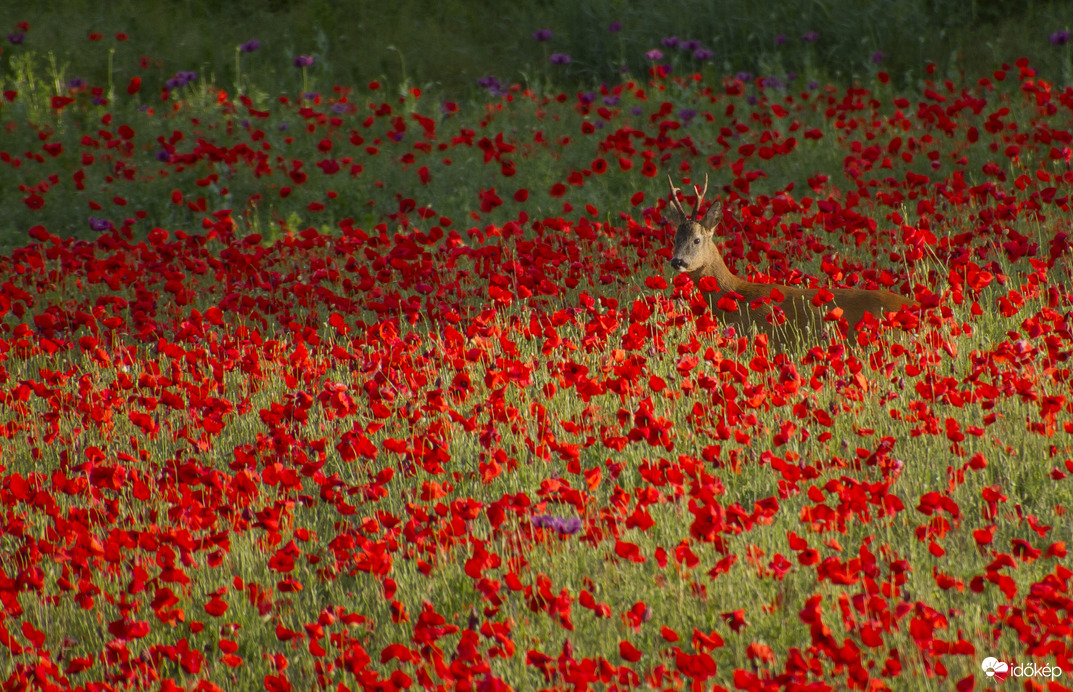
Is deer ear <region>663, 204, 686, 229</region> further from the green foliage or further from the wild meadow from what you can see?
the green foliage

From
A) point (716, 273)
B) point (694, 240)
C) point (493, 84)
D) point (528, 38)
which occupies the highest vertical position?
point (694, 240)

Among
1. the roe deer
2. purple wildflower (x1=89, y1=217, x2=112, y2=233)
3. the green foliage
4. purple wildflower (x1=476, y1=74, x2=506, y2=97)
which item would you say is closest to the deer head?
the roe deer

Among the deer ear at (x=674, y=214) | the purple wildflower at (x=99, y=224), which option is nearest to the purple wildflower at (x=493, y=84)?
the purple wildflower at (x=99, y=224)

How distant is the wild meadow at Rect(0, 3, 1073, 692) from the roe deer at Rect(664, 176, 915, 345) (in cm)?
22

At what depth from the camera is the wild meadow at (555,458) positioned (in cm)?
284

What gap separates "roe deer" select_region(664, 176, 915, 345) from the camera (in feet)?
16.3

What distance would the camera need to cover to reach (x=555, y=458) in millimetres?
4125

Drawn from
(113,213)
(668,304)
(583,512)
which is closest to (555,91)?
(113,213)

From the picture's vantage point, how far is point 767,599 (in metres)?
3.06

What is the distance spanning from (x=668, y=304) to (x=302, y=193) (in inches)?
207

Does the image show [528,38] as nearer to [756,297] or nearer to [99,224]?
[99,224]

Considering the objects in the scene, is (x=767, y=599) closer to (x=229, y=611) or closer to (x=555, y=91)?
(x=229, y=611)

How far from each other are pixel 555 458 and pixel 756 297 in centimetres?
183

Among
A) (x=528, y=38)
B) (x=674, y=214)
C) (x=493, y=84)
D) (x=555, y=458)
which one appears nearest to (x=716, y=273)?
(x=674, y=214)
